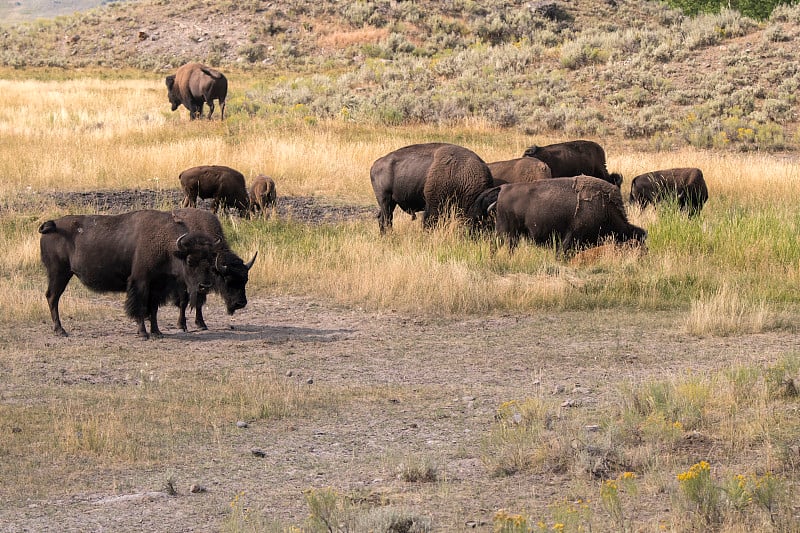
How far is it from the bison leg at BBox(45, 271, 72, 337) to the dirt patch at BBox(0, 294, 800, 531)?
18 cm

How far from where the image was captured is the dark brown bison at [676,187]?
17.8 meters

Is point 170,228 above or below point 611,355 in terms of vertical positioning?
above

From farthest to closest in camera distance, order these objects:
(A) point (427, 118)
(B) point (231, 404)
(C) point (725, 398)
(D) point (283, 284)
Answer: (A) point (427, 118), (D) point (283, 284), (B) point (231, 404), (C) point (725, 398)

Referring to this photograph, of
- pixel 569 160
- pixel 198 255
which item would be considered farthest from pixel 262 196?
pixel 198 255

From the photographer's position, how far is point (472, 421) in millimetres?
8133

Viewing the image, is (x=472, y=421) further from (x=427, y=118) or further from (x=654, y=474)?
(x=427, y=118)

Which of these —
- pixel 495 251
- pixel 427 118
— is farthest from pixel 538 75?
pixel 495 251

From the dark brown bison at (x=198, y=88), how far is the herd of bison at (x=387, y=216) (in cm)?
1434

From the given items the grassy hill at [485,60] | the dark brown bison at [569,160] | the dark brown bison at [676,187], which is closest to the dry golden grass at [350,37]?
the grassy hill at [485,60]

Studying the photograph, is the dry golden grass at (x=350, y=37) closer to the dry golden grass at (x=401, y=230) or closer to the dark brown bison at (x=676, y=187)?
the dry golden grass at (x=401, y=230)

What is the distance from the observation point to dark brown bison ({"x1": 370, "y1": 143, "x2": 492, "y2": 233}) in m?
15.5

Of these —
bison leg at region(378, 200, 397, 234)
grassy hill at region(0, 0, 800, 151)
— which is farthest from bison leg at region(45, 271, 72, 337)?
grassy hill at region(0, 0, 800, 151)

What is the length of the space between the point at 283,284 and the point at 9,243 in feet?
14.9

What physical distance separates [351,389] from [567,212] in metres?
5.70
